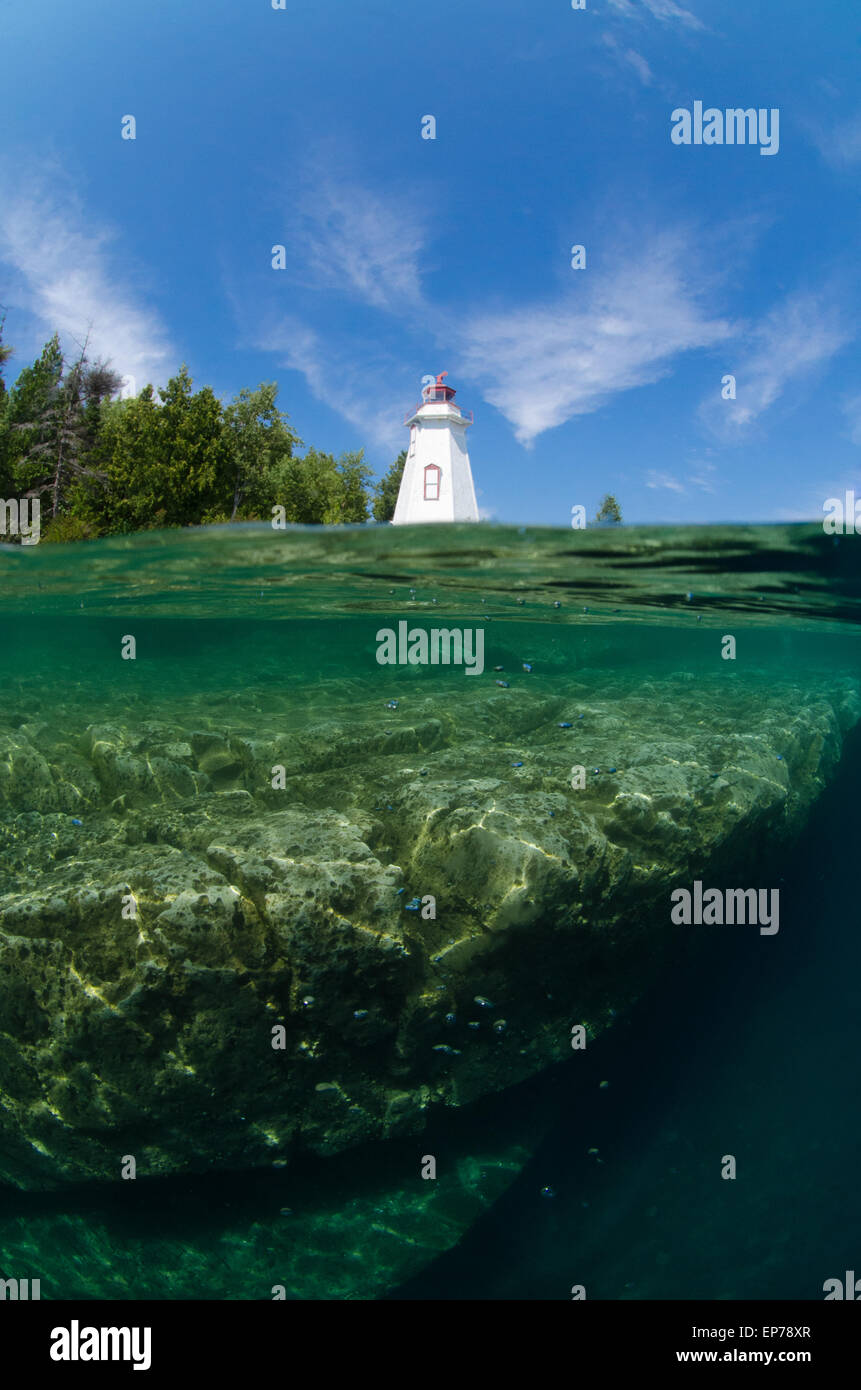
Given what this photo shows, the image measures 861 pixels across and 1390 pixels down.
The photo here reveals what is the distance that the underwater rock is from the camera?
6492 mm

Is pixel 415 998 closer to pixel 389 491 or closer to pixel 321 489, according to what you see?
pixel 321 489

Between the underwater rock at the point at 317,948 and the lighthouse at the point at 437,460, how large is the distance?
49593 millimetres

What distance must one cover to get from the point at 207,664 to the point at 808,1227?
31.7m

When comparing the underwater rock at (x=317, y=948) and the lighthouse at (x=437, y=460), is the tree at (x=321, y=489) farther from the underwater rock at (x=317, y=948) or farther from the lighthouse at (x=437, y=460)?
the underwater rock at (x=317, y=948)

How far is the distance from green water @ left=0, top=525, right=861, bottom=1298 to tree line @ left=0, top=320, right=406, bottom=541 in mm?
25023

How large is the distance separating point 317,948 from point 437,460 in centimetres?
5470

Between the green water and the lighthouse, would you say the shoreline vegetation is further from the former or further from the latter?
the green water

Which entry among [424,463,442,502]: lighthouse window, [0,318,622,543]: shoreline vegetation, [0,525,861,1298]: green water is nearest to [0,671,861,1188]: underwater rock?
[0,525,861,1298]: green water

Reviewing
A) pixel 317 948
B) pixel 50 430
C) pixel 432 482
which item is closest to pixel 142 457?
pixel 50 430

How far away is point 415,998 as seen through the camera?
7031mm

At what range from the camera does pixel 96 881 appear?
6.88 m

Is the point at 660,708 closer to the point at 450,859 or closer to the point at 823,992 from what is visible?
the point at 823,992

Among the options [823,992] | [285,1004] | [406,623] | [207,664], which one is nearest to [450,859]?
[285,1004]

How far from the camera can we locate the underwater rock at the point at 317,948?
6.49 m
